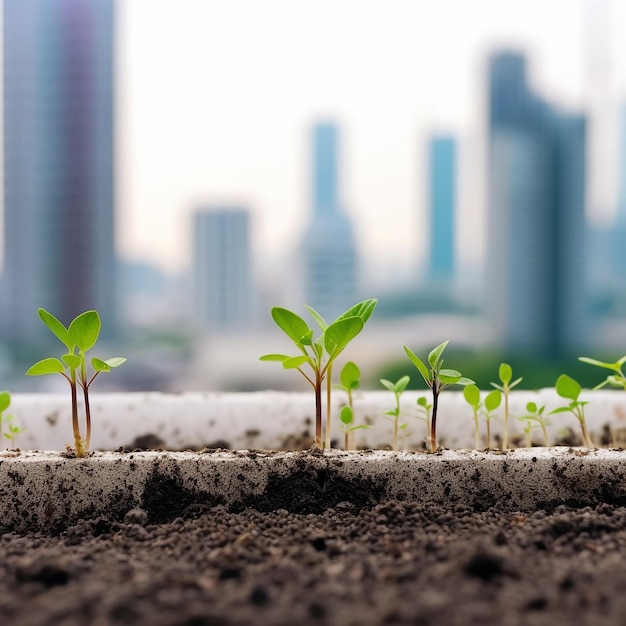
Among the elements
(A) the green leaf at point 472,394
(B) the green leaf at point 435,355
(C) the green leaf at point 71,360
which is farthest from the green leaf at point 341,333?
(C) the green leaf at point 71,360

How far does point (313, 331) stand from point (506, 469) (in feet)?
A: 1.00

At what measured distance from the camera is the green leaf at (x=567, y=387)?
0.94 m

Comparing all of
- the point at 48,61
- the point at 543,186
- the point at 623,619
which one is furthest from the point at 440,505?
the point at 48,61

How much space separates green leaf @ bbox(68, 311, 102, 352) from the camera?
0.87 meters

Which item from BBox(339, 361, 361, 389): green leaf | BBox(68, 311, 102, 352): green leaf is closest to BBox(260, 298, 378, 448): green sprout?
BBox(339, 361, 361, 389): green leaf

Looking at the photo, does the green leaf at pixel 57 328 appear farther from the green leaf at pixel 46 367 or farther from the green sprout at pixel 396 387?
the green sprout at pixel 396 387

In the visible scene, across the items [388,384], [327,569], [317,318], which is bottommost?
[327,569]

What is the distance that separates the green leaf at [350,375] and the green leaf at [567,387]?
0.30 m

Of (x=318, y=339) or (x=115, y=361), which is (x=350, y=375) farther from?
(x=115, y=361)

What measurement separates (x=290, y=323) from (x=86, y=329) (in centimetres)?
27

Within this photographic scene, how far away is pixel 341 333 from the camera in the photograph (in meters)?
0.86

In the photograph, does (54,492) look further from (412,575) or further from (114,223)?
(114,223)

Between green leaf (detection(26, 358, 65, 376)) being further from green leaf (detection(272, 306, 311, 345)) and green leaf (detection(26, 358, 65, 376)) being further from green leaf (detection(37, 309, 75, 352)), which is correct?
green leaf (detection(272, 306, 311, 345))

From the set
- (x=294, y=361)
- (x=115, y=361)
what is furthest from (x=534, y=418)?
(x=115, y=361)
